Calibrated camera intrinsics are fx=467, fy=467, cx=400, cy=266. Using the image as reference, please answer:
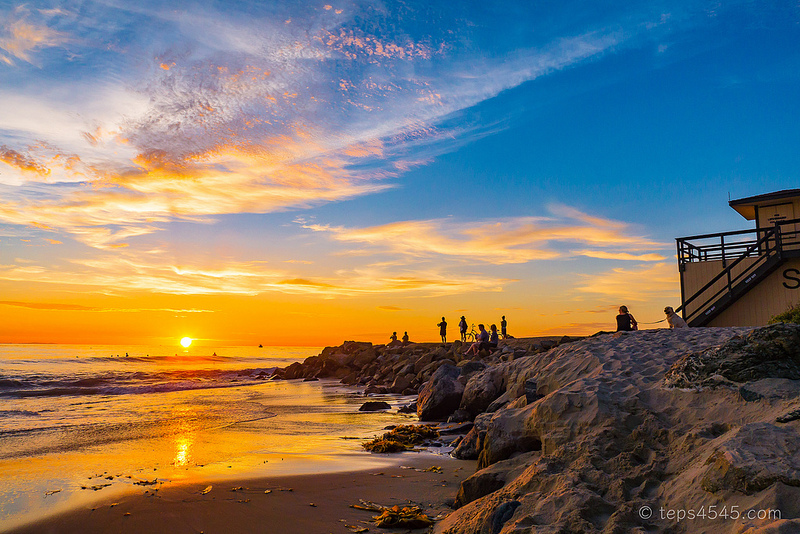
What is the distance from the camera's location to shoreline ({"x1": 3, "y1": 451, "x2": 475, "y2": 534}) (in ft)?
17.0

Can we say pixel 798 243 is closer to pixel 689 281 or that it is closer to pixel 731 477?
pixel 689 281

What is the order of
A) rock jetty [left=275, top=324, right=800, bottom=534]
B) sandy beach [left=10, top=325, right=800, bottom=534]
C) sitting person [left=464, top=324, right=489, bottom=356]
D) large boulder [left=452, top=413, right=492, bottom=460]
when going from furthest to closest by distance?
sitting person [left=464, top=324, right=489, bottom=356], large boulder [left=452, top=413, right=492, bottom=460], sandy beach [left=10, top=325, right=800, bottom=534], rock jetty [left=275, top=324, right=800, bottom=534]

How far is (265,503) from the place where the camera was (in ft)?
19.2

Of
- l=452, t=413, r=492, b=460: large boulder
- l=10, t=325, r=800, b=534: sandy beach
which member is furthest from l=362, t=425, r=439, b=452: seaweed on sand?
l=452, t=413, r=492, b=460: large boulder

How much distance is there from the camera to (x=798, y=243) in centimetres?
1641

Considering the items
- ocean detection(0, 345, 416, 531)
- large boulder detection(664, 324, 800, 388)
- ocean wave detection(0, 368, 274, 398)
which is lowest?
ocean wave detection(0, 368, 274, 398)

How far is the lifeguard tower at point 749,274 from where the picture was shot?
15672mm

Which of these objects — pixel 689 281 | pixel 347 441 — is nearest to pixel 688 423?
pixel 347 441

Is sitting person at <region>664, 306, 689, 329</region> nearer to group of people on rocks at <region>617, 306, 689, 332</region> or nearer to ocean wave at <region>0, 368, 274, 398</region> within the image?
group of people on rocks at <region>617, 306, 689, 332</region>

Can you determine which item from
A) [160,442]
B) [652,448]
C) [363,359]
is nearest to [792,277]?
[652,448]

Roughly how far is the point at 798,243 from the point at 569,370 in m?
14.2

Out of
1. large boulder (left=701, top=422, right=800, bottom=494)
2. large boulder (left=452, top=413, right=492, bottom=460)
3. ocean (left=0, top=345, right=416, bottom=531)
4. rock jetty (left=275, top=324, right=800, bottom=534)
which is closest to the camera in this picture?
large boulder (left=701, top=422, right=800, bottom=494)

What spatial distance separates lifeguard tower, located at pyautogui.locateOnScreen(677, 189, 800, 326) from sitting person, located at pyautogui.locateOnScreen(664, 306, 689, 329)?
4744 millimetres

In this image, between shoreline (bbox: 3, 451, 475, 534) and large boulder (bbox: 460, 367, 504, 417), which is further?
large boulder (bbox: 460, 367, 504, 417)
